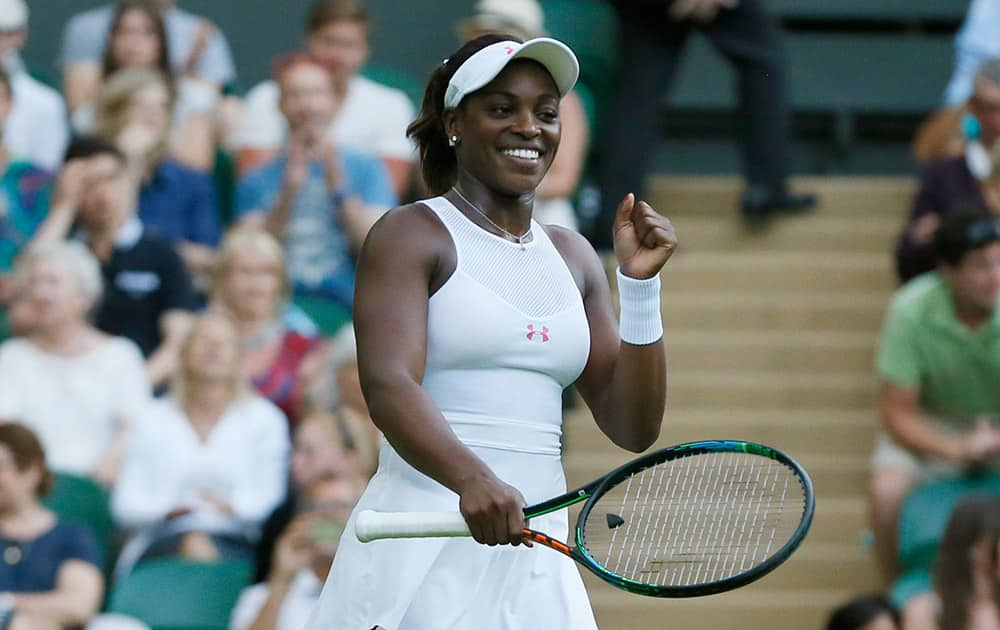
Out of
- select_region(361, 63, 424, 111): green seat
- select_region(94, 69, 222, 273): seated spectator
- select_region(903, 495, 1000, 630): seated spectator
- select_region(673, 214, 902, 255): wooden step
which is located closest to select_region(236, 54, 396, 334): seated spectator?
select_region(94, 69, 222, 273): seated spectator

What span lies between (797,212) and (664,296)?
705 millimetres

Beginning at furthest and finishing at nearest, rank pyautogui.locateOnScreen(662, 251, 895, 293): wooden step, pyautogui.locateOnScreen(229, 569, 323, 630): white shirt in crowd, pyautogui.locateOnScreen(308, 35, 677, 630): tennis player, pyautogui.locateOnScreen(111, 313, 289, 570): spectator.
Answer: pyautogui.locateOnScreen(662, 251, 895, 293): wooden step, pyautogui.locateOnScreen(111, 313, 289, 570): spectator, pyautogui.locateOnScreen(229, 569, 323, 630): white shirt in crowd, pyautogui.locateOnScreen(308, 35, 677, 630): tennis player

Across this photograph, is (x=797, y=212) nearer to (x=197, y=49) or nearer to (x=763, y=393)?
(x=763, y=393)

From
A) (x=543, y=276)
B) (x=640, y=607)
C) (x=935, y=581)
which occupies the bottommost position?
(x=640, y=607)

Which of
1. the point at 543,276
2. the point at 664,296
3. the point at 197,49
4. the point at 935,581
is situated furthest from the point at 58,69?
the point at 543,276

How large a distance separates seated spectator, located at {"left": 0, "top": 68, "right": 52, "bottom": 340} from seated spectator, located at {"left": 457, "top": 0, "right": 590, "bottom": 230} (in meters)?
1.69

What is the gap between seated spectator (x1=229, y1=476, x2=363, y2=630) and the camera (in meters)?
5.71

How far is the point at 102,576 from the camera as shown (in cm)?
599

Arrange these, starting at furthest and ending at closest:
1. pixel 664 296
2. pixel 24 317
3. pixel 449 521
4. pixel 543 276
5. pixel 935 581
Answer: pixel 664 296, pixel 24 317, pixel 935 581, pixel 543 276, pixel 449 521

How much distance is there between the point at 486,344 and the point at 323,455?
2.97 meters

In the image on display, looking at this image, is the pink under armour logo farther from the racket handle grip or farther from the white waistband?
the racket handle grip

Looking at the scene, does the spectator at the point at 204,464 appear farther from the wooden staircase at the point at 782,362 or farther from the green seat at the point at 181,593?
the wooden staircase at the point at 782,362

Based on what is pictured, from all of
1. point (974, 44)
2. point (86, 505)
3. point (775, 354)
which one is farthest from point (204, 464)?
point (974, 44)

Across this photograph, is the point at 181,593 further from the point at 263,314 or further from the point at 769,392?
the point at 769,392
